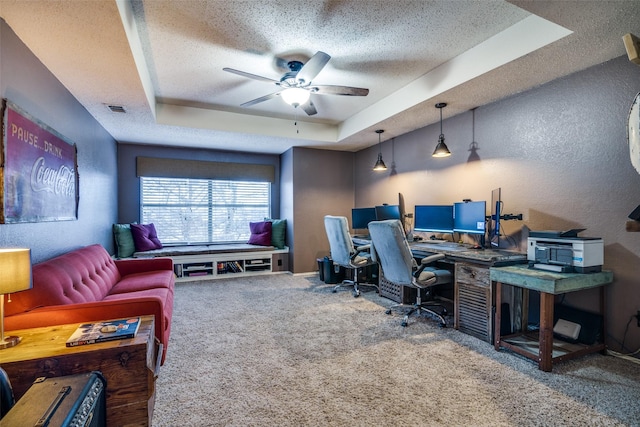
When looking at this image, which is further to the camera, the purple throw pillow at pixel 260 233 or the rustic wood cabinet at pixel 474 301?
the purple throw pillow at pixel 260 233

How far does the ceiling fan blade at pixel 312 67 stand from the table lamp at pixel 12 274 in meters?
2.26

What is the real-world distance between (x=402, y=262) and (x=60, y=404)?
2844 mm

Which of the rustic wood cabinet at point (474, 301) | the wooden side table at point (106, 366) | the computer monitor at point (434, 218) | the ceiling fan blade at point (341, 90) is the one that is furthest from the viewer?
the computer monitor at point (434, 218)

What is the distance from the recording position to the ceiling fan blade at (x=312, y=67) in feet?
8.16

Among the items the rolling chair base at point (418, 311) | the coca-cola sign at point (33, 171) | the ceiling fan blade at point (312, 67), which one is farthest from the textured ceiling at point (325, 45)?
the rolling chair base at point (418, 311)

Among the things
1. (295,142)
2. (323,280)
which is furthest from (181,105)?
(323,280)

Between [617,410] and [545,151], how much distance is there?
2.17 m

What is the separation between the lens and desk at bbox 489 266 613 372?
2.25 meters

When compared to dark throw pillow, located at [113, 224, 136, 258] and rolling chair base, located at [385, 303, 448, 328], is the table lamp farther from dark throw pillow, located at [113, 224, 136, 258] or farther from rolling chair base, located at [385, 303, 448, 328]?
dark throw pillow, located at [113, 224, 136, 258]

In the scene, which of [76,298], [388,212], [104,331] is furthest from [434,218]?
[76,298]

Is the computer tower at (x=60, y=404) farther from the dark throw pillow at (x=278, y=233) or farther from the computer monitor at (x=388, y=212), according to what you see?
the dark throw pillow at (x=278, y=233)

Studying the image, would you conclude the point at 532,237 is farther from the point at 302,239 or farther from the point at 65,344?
the point at 302,239

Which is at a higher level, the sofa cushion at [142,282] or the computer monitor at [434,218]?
the computer monitor at [434,218]

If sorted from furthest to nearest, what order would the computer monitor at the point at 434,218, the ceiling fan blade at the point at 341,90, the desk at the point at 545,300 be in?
the computer monitor at the point at 434,218 → the ceiling fan blade at the point at 341,90 → the desk at the point at 545,300
